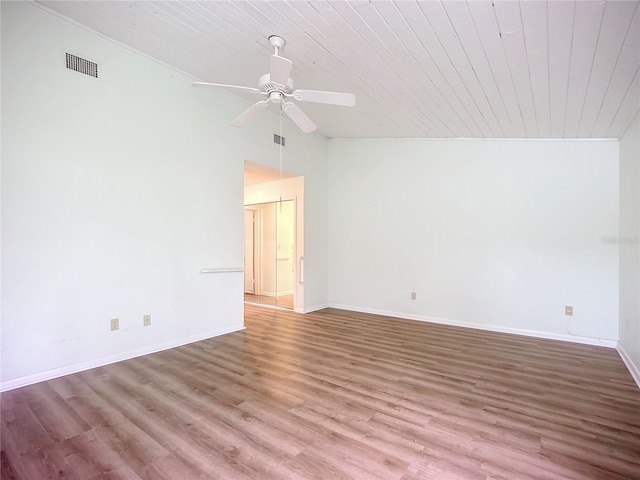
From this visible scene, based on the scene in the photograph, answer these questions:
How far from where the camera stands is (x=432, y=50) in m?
2.68

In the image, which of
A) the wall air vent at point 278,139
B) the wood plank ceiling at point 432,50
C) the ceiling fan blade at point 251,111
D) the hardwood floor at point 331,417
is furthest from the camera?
the wall air vent at point 278,139

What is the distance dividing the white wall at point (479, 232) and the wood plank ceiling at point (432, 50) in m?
0.70

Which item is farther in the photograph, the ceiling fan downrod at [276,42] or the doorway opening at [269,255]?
the doorway opening at [269,255]

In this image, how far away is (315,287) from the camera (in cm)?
592

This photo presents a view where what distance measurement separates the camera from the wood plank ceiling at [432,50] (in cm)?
219

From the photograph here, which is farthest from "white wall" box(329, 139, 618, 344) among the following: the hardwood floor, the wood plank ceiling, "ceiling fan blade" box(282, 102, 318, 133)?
"ceiling fan blade" box(282, 102, 318, 133)

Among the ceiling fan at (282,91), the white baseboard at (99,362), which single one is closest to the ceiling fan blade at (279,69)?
the ceiling fan at (282,91)

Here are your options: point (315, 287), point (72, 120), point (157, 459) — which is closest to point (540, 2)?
point (157, 459)

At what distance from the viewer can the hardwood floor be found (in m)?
1.80

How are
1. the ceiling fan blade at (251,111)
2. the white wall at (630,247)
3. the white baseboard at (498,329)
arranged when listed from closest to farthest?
the ceiling fan blade at (251,111) → the white wall at (630,247) → the white baseboard at (498,329)

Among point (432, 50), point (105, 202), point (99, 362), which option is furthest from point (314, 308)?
point (432, 50)

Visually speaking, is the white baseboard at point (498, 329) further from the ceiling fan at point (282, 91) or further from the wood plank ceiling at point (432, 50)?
the ceiling fan at point (282, 91)

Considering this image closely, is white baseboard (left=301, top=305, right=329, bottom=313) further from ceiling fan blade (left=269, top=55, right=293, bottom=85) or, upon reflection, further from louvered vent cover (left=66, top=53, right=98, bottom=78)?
louvered vent cover (left=66, top=53, right=98, bottom=78)

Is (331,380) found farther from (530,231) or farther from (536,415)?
(530,231)
